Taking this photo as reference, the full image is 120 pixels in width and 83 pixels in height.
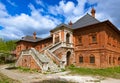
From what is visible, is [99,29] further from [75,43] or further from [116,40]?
[116,40]

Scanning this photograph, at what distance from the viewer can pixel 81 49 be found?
76.0 ft

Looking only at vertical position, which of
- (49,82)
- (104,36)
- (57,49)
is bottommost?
(49,82)

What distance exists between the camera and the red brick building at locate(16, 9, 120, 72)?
19844 mm

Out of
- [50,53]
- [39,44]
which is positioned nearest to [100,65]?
[50,53]

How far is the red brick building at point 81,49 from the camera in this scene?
1984 centimetres

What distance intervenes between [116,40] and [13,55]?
2945 centimetres

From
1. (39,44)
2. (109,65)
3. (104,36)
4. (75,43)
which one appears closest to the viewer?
(104,36)

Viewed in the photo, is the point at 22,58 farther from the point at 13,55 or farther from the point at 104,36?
the point at 13,55

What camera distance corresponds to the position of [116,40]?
85.5 feet

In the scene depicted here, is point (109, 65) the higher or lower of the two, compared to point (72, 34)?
lower

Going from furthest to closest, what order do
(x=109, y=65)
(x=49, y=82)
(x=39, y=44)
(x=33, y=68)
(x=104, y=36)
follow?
(x=39, y=44) < (x=109, y=65) < (x=104, y=36) < (x=33, y=68) < (x=49, y=82)

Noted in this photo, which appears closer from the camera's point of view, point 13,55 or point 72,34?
point 72,34

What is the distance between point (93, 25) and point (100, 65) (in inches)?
239

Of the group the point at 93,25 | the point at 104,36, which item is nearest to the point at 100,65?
the point at 104,36
